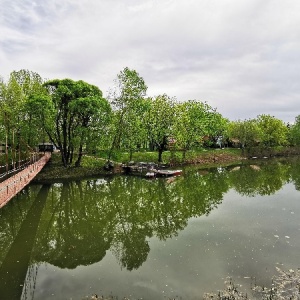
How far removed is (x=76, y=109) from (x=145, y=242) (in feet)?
85.7

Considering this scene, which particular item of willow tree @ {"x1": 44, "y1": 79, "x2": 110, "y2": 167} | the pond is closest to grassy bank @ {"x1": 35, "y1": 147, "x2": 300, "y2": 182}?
willow tree @ {"x1": 44, "y1": 79, "x2": 110, "y2": 167}

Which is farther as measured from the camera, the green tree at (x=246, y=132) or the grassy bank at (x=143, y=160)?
the green tree at (x=246, y=132)

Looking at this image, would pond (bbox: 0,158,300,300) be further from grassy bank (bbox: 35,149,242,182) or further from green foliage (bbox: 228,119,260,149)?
green foliage (bbox: 228,119,260,149)

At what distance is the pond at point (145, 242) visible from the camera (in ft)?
37.4

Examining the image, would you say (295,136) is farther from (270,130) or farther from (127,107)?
(127,107)

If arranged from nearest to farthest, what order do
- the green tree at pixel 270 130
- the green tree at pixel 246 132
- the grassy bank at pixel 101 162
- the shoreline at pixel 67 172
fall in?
the shoreline at pixel 67 172 < the grassy bank at pixel 101 162 < the green tree at pixel 246 132 < the green tree at pixel 270 130

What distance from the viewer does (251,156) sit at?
7406cm

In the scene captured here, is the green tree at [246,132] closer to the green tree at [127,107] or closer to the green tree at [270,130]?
the green tree at [270,130]

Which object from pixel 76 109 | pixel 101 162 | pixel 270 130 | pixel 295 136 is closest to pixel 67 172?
pixel 101 162

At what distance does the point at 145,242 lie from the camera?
52.8ft

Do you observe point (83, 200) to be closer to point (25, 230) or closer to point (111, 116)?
point (25, 230)

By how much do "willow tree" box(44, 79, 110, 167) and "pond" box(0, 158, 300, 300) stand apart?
1283 cm

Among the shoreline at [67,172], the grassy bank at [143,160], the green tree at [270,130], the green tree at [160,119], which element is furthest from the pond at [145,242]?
the green tree at [270,130]

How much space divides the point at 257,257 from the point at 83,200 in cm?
1773
